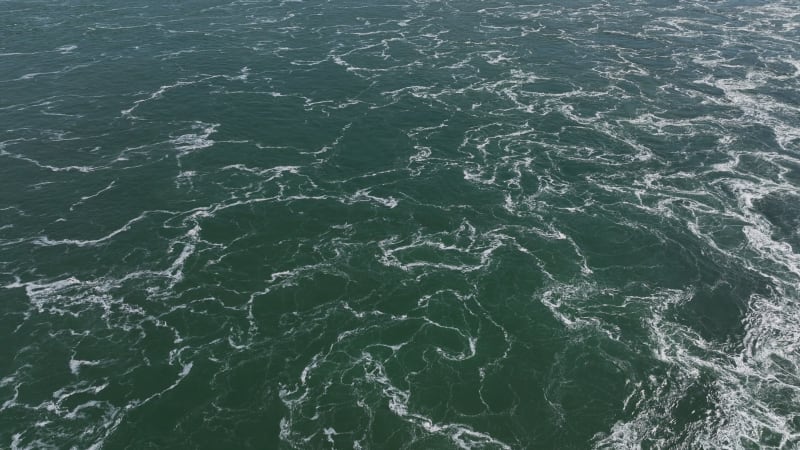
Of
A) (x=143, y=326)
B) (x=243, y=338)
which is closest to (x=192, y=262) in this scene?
(x=143, y=326)

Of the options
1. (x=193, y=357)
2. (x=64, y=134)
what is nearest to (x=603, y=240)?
(x=193, y=357)

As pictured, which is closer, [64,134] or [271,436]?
[271,436]

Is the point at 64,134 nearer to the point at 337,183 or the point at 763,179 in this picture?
the point at 337,183

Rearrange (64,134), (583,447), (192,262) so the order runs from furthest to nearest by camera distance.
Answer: (64,134) → (192,262) → (583,447)

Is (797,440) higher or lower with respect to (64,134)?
lower

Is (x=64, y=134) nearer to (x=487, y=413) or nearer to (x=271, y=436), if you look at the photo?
(x=271, y=436)

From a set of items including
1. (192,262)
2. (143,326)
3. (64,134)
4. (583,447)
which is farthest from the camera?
(64,134)
